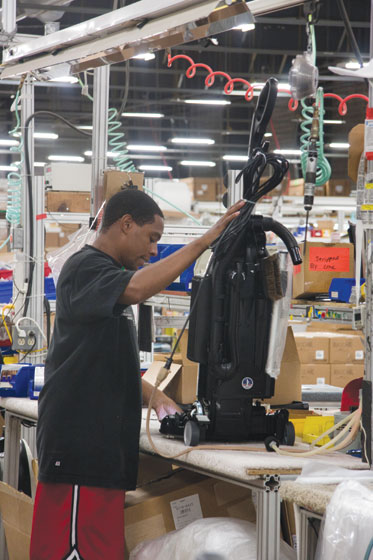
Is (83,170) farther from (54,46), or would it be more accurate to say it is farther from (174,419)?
(174,419)

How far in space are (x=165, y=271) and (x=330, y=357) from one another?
191 inches

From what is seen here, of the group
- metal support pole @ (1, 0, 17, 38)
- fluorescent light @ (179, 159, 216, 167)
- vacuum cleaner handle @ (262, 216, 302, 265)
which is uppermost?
fluorescent light @ (179, 159, 216, 167)

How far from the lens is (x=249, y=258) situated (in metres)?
2.41

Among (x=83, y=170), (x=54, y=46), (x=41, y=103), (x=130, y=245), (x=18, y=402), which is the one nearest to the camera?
(x=130, y=245)

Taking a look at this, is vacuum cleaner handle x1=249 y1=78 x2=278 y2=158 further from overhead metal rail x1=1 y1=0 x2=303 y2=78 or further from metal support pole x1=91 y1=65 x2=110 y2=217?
metal support pole x1=91 y1=65 x2=110 y2=217

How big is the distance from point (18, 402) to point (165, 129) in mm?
13933

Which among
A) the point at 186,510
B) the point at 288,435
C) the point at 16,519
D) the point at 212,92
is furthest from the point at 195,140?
the point at 288,435

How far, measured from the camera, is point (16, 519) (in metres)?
2.93

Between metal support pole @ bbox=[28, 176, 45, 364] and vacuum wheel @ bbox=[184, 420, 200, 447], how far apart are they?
199cm

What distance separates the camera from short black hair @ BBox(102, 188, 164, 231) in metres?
2.55

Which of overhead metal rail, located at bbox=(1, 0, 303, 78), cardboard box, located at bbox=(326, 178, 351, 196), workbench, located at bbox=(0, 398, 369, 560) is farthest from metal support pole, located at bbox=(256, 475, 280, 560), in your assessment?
cardboard box, located at bbox=(326, 178, 351, 196)

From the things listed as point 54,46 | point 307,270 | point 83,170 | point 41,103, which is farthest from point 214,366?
point 41,103

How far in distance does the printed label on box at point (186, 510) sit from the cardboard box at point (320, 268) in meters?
0.95

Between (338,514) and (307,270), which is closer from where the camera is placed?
(338,514)
